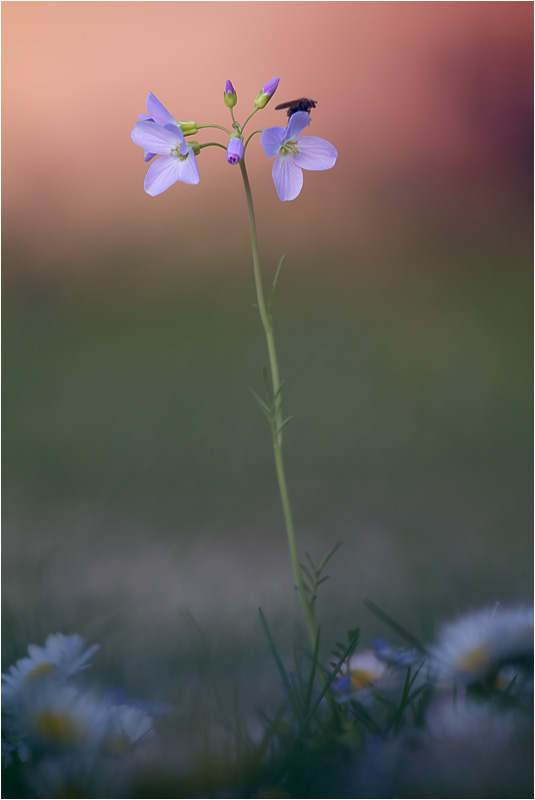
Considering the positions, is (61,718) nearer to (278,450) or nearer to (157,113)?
(278,450)

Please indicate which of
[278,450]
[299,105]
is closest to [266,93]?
[299,105]

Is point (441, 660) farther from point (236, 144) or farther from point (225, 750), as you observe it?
point (236, 144)

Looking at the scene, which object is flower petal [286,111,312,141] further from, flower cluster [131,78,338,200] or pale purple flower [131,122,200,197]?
pale purple flower [131,122,200,197]

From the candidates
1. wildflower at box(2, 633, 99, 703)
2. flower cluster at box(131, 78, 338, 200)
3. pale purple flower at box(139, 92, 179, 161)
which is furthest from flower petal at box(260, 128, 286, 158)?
wildflower at box(2, 633, 99, 703)

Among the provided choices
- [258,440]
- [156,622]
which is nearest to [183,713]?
[156,622]

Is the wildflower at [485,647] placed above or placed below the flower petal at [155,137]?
below

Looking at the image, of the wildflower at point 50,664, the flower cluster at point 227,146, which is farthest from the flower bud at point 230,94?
the wildflower at point 50,664

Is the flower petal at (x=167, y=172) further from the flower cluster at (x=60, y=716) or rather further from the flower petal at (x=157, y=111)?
the flower cluster at (x=60, y=716)
